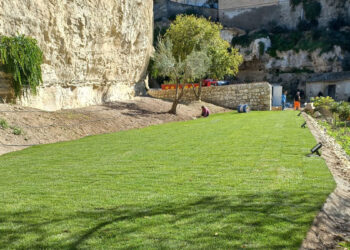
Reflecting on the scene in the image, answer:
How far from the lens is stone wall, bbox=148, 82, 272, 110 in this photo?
93.6ft

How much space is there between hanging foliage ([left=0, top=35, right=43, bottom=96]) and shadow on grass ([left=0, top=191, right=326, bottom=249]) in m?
11.6

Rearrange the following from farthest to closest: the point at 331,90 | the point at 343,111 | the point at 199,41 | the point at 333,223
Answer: the point at 331,90 < the point at 199,41 < the point at 343,111 < the point at 333,223

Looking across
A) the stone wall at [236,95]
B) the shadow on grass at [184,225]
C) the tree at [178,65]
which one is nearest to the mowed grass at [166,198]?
the shadow on grass at [184,225]

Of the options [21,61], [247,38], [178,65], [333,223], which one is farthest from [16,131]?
[247,38]

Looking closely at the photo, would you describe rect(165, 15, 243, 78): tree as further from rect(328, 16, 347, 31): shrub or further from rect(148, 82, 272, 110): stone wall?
rect(328, 16, 347, 31): shrub

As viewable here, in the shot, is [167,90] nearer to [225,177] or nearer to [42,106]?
[42,106]

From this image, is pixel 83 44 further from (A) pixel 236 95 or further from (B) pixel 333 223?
(B) pixel 333 223

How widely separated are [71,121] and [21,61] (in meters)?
3.62

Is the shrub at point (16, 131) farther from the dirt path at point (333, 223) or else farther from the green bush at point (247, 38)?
the green bush at point (247, 38)

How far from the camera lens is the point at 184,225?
13.2 feet

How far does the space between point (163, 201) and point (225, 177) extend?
5.63 ft

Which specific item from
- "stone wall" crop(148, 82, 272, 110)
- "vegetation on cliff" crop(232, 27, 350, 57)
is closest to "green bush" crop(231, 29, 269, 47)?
"vegetation on cliff" crop(232, 27, 350, 57)

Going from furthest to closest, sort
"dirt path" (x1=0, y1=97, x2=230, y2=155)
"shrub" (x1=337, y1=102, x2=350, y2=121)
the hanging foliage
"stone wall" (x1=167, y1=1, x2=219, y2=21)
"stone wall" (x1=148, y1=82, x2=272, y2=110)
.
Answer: "stone wall" (x1=167, y1=1, x2=219, y2=21) < "stone wall" (x1=148, y1=82, x2=272, y2=110) < "shrub" (x1=337, y1=102, x2=350, y2=121) < the hanging foliage < "dirt path" (x1=0, y1=97, x2=230, y2=155)

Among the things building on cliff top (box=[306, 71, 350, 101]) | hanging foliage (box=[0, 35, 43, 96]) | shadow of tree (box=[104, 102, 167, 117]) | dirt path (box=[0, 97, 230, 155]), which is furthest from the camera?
building on cliff top (box=[306, 71, 350, 101])
